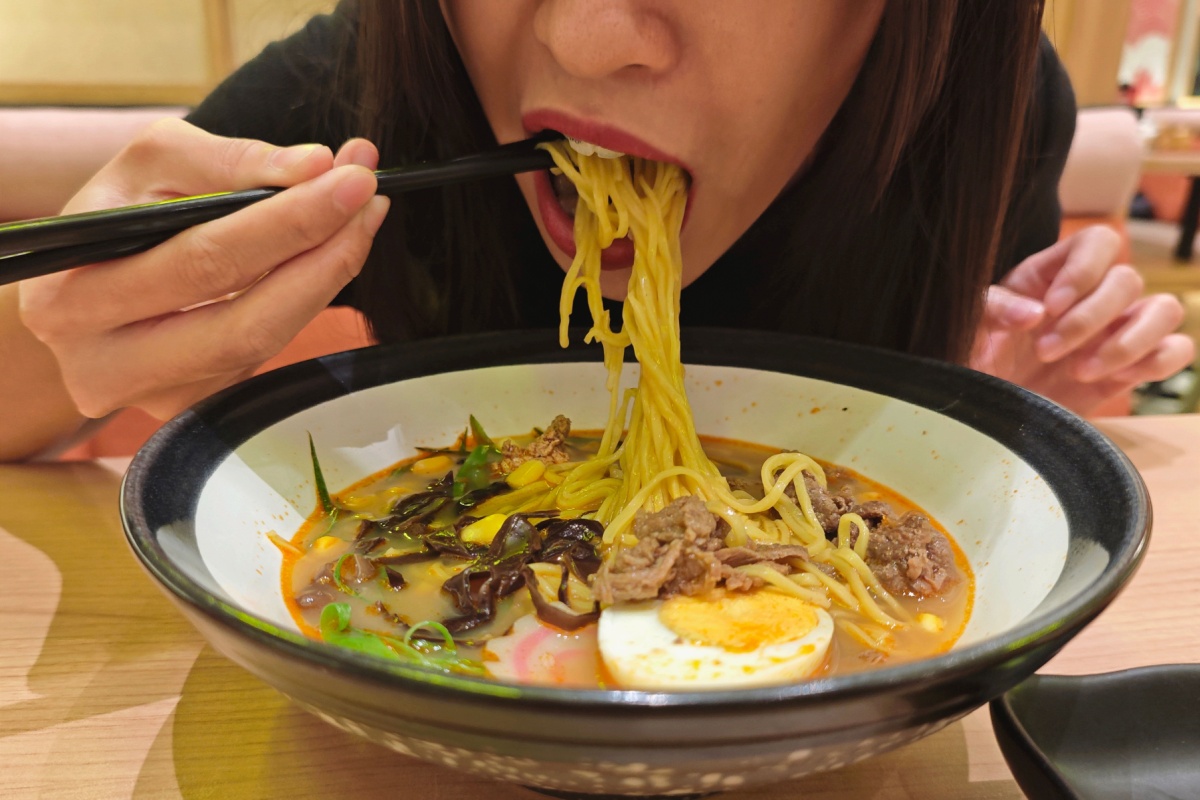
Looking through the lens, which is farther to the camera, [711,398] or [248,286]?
[711,398]

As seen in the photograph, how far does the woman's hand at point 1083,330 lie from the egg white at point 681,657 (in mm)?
1550

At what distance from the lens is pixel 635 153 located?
159 centimetres

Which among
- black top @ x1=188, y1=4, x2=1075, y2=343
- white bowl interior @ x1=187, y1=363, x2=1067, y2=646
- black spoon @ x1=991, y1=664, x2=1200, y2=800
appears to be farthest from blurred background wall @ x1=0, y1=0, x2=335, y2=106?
black spoon @ x1=991, y1=664, x2=1200, y2=800

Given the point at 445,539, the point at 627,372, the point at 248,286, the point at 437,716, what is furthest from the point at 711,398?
the point at 437,716

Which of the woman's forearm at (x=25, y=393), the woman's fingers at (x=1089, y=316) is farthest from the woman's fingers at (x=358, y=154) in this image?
the woman's fingers at (x=1089, y=316)

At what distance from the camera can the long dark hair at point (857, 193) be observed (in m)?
1.78

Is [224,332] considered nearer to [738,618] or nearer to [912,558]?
[738,618]

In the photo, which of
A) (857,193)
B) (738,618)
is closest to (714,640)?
(738,618)

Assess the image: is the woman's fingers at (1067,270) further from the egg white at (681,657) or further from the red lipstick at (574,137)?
the egg white at (681,657)

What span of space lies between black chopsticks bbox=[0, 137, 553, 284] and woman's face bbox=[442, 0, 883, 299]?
0.25 m

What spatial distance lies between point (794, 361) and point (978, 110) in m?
0.75

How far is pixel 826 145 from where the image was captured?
84.4 inches

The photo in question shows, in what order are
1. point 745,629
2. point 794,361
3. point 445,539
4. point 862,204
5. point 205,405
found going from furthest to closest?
point 862,204, point 794,361, point 445,539, point 205,405, point 745,629

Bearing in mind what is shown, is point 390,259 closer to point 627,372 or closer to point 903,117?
point 627,372
